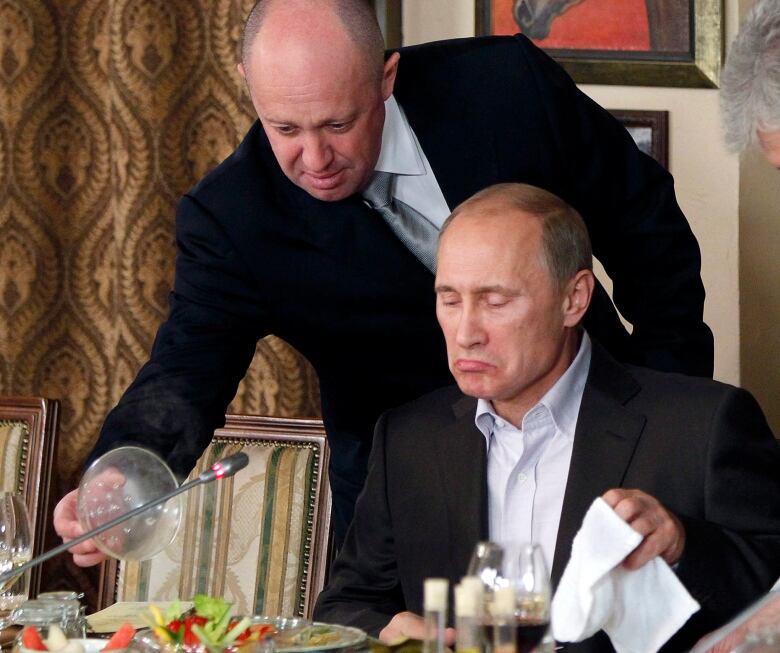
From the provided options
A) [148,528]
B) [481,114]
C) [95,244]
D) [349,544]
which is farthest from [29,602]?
[95,244]

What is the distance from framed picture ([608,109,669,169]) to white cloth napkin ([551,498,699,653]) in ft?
6.33

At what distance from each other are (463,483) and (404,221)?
513 mm

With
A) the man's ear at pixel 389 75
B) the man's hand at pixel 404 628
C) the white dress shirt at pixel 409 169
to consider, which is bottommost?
the man's hand at pixel 404 628

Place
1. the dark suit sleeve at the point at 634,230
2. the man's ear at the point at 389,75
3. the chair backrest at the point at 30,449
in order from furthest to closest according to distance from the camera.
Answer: the chair backrest at the point at 30,449 < the dark suit sleeve at the point at 634,230 < the man's ear at the point at 389,75

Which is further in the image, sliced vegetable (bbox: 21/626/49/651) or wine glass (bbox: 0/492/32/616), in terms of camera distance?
wine glass (bbox: 0/492/32/616)

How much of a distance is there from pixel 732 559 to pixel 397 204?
36.0 inches

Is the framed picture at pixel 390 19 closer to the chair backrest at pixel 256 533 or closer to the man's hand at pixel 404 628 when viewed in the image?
the chair backrest at pixel 256 533

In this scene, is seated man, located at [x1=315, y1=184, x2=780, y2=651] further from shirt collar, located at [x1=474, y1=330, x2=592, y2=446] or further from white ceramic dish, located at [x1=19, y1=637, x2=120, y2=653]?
white ceramic dish, located at [x1=19, y1=637, x2=120, y2=653]

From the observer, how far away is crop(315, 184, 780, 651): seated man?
204cm

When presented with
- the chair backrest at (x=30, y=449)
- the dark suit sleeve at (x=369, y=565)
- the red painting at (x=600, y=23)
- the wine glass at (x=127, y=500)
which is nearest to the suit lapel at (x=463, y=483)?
the dark suit sleeve at (x=369, y=565)

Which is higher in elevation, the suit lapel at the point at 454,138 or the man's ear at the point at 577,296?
the suit lapel at the point at 454,138

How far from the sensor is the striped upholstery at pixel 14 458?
2.90 m

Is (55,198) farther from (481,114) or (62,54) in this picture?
(481,114)

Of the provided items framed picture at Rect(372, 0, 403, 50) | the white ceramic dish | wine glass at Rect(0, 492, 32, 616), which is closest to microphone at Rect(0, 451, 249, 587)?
the white ceramic dish
